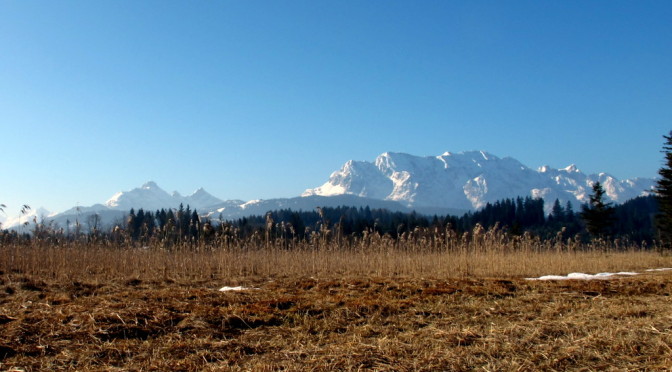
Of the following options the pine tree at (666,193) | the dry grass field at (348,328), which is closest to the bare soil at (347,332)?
the dry grass field at (348,328)

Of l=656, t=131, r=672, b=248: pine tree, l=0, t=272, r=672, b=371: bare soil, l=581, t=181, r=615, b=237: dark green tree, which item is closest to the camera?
l=0, t=272, r=672, b=371: bare soil

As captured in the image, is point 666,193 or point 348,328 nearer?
point 348,328

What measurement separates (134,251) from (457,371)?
13.0 m

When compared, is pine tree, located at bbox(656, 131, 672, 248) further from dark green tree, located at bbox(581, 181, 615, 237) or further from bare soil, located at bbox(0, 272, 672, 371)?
bare soil, located at bbox(0, 272, 672, 371)

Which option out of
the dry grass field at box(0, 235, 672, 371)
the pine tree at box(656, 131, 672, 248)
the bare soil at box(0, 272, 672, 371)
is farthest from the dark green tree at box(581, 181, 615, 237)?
the bare soil at box(0, 272, 672, 371)

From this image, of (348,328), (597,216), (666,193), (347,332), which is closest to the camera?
(347,332)

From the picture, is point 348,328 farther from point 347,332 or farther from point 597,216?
point 597,216

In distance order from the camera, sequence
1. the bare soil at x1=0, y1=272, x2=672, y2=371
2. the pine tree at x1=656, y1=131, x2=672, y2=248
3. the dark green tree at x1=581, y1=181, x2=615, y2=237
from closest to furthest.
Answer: the bare soil at x1=0, y1=272, x2=672, y2=371
the pine tree at x1=656, y1=131, x2=672, y2=248
the dark green tree at x1=581, y1=181, x2=615, y2=237

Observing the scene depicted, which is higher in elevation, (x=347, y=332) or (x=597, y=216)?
(x=597, y=216)

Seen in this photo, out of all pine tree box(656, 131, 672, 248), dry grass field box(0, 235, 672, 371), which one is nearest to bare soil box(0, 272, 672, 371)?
dry grass field box(0, 235, 672, 371)

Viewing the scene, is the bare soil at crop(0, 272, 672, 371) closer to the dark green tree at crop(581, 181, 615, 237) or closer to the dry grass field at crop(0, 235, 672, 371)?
the dry grass field at crop(0, 235, 672, 371)

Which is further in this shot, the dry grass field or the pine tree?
the pine tree

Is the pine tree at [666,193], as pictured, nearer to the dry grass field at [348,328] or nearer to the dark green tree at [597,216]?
the dark green tree at [597,216]

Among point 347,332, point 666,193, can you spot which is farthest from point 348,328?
point 666,193
